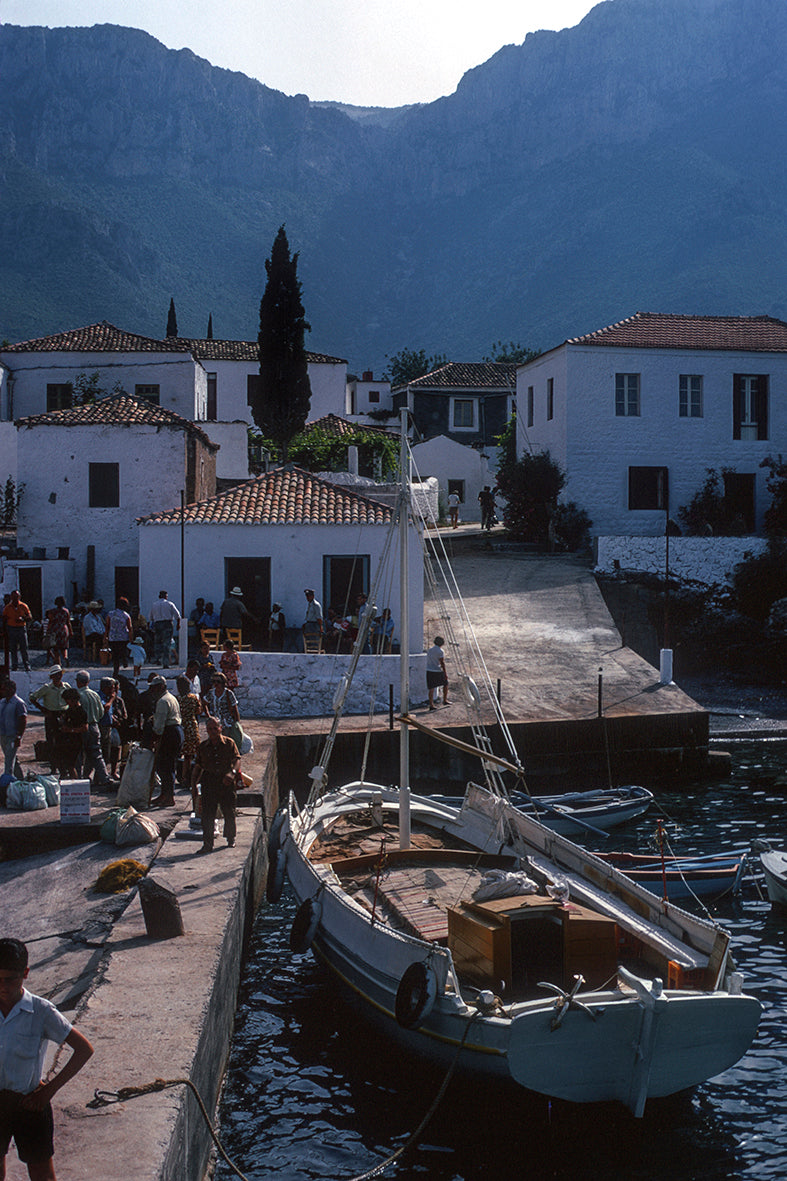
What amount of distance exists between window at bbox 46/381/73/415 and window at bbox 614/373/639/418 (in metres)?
20.8

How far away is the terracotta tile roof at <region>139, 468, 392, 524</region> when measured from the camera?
89.7ft

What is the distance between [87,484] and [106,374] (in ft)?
42.2

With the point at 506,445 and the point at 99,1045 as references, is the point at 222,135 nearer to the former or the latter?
the point at 506,445

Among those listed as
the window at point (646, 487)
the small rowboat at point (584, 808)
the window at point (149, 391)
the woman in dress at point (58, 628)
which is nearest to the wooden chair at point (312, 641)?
the woman in dress at point (58, 628)

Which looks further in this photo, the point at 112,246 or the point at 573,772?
the point at 112,246

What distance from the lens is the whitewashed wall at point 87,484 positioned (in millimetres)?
31250

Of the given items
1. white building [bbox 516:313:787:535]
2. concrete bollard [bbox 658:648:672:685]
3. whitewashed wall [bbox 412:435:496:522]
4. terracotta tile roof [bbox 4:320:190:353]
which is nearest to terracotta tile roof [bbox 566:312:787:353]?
white building [bbox 516:313:787:535]

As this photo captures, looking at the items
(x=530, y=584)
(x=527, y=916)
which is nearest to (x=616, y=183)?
(x=530, y=584)

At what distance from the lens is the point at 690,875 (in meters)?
15.1

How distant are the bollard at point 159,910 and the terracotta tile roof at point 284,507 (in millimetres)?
17614

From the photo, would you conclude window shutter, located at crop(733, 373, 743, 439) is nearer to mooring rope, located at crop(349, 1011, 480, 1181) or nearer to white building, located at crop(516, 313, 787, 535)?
white building, located at crop(516, 313, 787, 535)

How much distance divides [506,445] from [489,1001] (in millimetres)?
37150

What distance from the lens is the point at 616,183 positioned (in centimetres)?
17850

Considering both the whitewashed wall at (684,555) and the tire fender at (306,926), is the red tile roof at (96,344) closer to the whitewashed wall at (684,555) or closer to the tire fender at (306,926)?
the whitewashed wall at (684,555)
